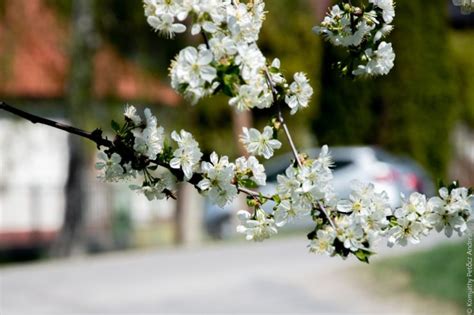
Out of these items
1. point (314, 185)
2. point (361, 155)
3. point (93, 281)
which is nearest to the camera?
point (314, 185)

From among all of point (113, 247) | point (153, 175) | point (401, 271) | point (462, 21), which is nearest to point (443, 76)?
point (462, 21)

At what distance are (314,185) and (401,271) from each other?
845 centimetres

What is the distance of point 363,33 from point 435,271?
7.90 meters

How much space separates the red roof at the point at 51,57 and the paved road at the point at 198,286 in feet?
11.9

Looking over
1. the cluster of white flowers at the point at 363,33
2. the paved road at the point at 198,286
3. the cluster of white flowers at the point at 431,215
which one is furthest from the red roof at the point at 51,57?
the cluster of white flowers at the point at 431,215

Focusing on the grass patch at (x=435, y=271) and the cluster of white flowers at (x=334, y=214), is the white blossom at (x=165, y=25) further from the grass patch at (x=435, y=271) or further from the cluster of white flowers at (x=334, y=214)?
the grass patch at (x=435, y=271)

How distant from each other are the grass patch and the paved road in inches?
14.1

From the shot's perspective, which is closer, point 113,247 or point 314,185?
point 314,185

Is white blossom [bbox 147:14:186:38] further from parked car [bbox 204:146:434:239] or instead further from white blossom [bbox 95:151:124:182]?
parked car [bbox 204:146:434:239]

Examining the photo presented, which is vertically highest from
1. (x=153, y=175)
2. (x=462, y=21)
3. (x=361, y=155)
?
(x=462, y=21)

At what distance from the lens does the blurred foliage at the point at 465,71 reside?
93.1 feet

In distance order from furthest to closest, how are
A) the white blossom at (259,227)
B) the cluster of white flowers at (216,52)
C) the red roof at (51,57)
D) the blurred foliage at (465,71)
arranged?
1. the blurred foliage at (465,71)
2. the red roof at (51,57)
3. the white blossom at (259,227)
4. the cluster of white flowers at (216,52)

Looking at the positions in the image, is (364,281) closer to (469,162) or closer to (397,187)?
(397,187)

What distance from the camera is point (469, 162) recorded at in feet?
99.5
